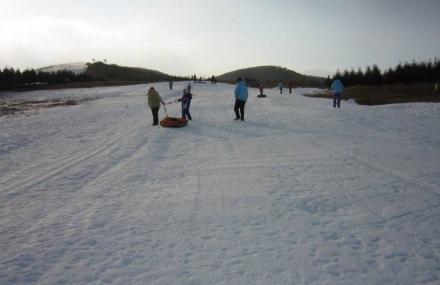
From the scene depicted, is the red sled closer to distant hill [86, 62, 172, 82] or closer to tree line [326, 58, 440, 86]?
tree line [326, 58, 440, 86]

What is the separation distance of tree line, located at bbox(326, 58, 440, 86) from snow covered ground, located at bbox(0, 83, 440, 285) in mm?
54163

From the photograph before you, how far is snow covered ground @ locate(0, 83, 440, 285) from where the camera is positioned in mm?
4051

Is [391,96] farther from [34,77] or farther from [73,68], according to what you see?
[73,68]

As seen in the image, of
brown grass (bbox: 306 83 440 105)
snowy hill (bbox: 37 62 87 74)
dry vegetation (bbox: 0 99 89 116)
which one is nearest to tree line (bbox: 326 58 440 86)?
brown grass (bbox: 306 83 440 105)

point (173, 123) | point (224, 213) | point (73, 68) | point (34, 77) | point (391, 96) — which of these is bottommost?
point (224, 213)

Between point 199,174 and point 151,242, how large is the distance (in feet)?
10.7

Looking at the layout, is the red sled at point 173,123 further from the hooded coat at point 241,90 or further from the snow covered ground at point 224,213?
the snow covered ground at point 224,213

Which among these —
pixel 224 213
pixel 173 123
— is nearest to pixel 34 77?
pixel 173 123

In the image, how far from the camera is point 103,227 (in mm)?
5145

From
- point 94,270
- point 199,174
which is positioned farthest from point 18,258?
point 199,174

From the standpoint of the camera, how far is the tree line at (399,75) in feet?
187

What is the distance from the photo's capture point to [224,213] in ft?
18.3

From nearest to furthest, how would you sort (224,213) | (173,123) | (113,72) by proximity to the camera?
(224,213) < (173,123) < (113,72)

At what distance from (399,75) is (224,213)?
212ft
